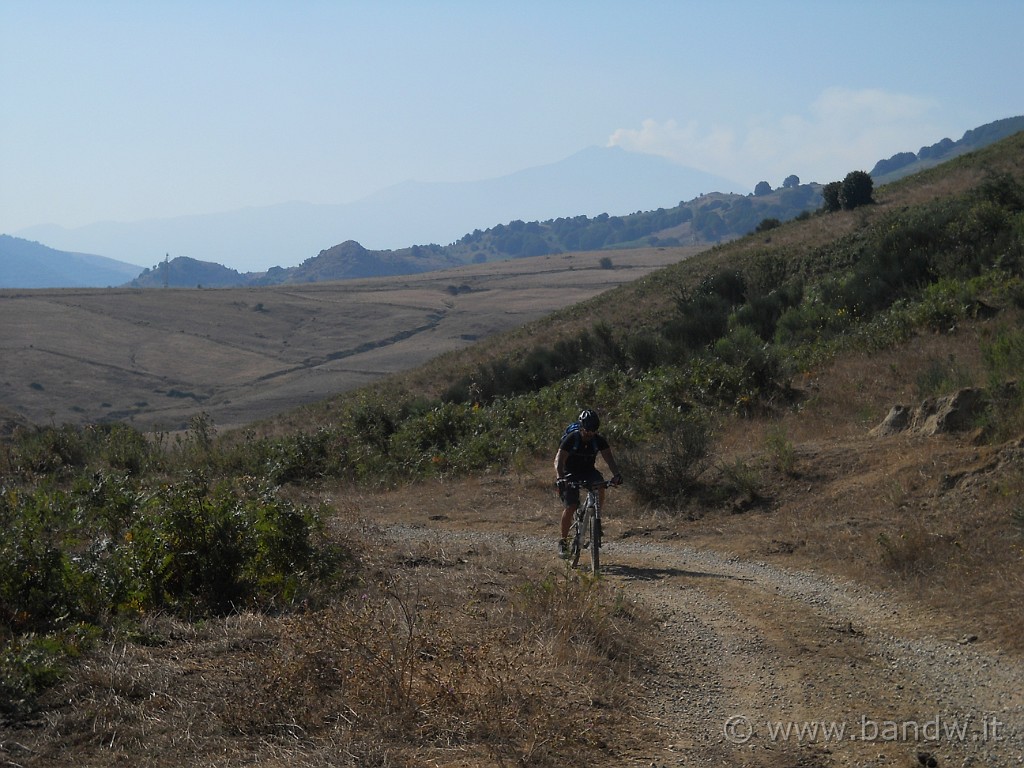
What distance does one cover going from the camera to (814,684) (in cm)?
593

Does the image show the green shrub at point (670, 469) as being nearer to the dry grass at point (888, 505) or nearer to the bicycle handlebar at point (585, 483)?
the dry grass at point (888, 505)

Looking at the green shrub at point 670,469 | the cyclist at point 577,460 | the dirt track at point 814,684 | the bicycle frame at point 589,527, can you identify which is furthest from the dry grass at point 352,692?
the green shrub at point 670,469

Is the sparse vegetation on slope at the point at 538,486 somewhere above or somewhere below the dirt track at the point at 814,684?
above

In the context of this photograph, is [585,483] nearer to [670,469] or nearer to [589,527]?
[589,527]

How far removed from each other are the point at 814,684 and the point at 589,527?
12.2ft

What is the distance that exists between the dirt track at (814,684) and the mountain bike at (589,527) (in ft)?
2.10

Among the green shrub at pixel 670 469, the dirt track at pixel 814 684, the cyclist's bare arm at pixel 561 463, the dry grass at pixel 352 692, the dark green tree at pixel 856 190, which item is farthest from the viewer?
the dark green tree at pixel 856 190

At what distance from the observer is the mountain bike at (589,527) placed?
364 inches

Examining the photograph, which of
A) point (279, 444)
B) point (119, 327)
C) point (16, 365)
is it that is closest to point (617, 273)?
point (119, 327)

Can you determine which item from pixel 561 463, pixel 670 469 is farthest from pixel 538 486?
pixel 561 463

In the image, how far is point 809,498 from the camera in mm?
11336

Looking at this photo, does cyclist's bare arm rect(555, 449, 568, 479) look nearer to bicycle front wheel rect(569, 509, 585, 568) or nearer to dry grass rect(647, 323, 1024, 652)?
bicycle front wheel rect(569, 509, 585, 568)

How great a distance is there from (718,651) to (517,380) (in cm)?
2088

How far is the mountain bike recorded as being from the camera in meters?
9.25
